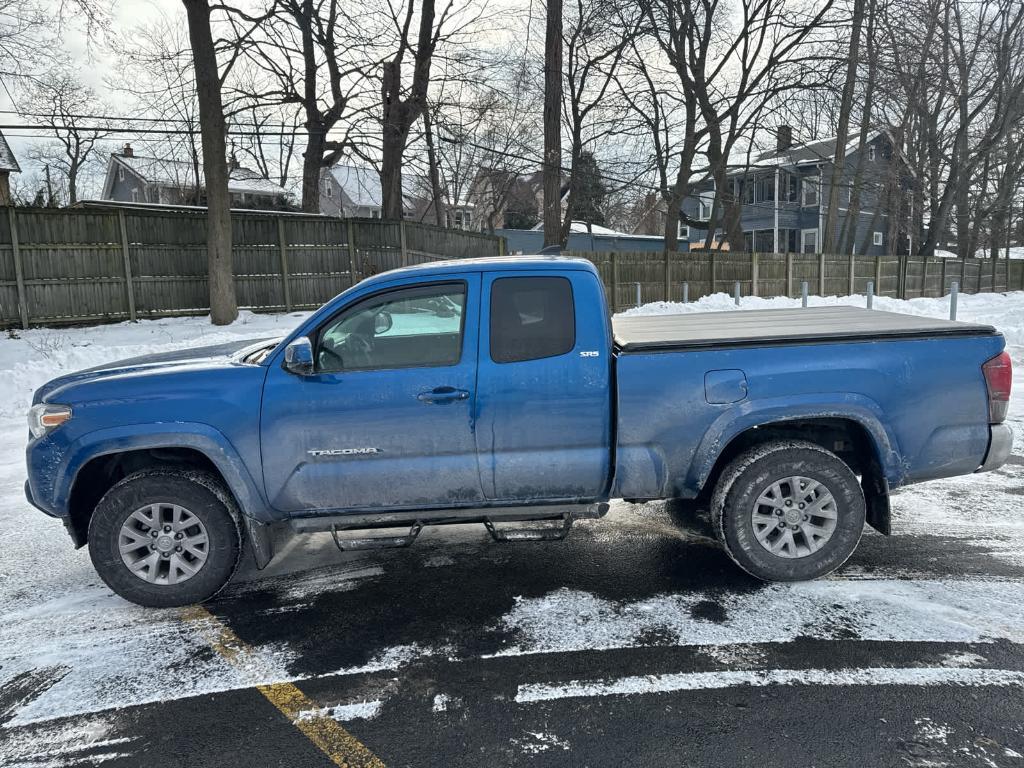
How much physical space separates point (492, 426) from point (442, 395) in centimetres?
33

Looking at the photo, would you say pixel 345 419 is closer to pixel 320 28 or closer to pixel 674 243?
pixel 320 28

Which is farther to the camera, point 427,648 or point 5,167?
point 5,167

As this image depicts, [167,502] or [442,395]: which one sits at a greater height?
[442,395]

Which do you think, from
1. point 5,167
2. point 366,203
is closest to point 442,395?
point 5,167

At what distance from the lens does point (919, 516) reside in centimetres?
536

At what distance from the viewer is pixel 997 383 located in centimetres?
418

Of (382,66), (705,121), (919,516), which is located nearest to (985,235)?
(705,121)

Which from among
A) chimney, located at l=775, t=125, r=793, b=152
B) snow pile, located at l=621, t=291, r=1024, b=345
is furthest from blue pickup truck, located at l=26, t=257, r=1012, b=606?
chimney, located at l=775, t=125, r=793, b=152

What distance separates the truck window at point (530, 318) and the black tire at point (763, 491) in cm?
127

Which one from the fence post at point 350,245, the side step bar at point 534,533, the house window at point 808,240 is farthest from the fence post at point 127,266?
the house window at point 808,240

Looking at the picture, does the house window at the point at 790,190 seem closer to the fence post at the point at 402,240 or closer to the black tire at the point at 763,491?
the fence post at the point at 402,240

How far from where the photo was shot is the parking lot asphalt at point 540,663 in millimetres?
2885

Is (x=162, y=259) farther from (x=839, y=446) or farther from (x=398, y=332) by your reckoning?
(x=839, y=446)

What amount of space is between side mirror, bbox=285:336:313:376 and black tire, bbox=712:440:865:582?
2478 mm
